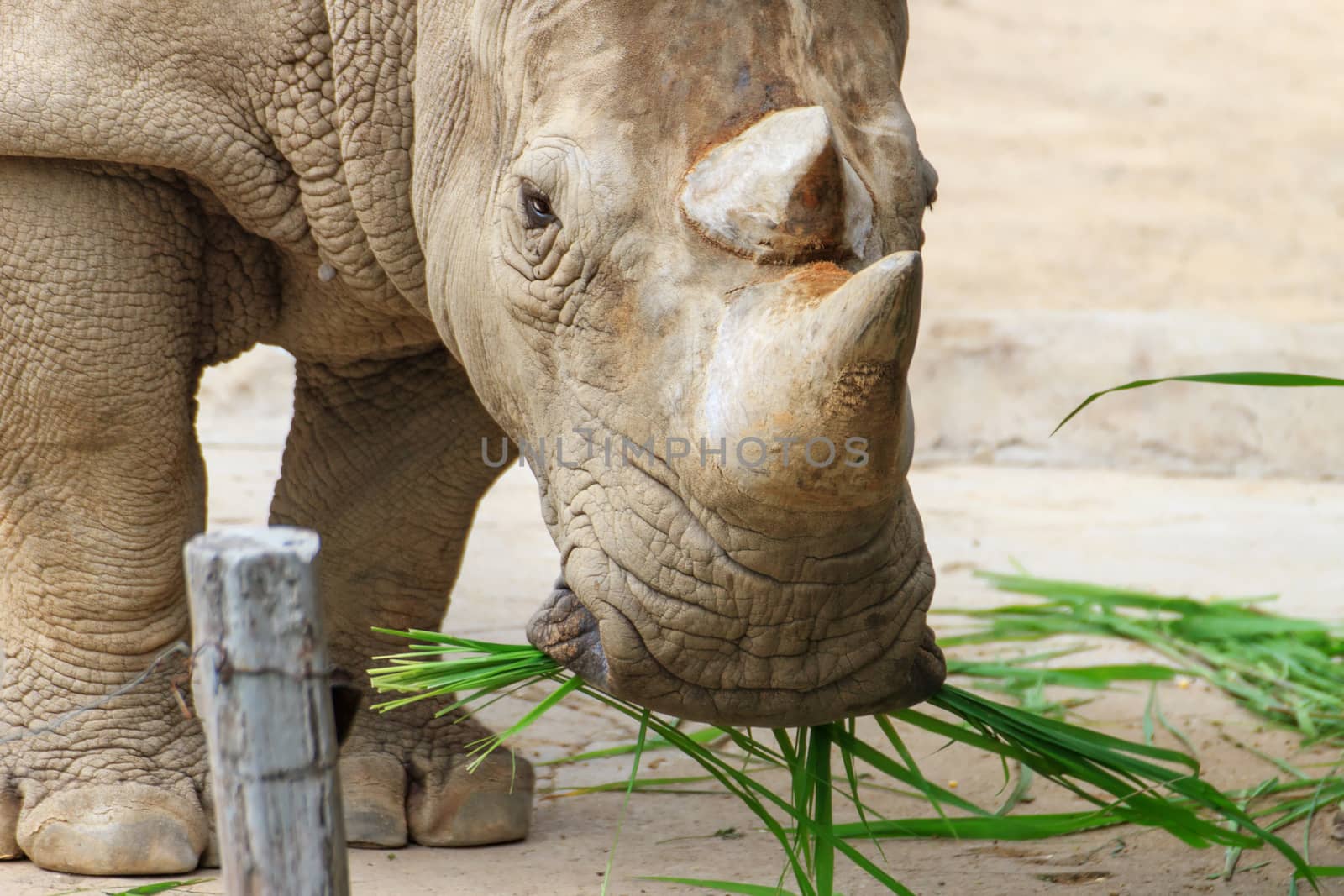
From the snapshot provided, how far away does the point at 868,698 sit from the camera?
2.33m

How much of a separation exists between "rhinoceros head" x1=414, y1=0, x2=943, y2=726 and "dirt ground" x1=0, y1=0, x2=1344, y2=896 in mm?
871

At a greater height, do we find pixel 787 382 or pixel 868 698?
pixel 787 382

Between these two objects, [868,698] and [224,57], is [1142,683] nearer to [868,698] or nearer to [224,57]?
[868,698]

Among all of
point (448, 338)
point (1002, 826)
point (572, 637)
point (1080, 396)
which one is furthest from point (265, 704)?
point (1080, 396)

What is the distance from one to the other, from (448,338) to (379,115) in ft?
1.27

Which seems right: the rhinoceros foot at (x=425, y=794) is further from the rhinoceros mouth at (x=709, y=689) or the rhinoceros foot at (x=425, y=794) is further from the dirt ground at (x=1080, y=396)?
the rhinoceros mouth at (x=709, y=689)

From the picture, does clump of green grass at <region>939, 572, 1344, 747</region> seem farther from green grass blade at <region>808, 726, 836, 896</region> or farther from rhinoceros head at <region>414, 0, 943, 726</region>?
rhinoceros head at <region>414, 0, 943, 726</region>

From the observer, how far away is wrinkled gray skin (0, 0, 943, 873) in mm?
2168

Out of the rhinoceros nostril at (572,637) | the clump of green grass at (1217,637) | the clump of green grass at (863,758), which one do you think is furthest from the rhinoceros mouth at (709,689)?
the clump of green grass at (1217,637)

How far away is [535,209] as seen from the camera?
2492 millimetres

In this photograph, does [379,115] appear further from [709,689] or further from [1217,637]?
[1217,637]

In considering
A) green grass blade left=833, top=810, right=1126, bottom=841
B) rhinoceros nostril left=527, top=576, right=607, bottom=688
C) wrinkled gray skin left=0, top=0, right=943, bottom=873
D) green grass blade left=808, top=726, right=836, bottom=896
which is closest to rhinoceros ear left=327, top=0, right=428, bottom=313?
wrinkled gray skin left=0, top=0, right=943, bottom=873

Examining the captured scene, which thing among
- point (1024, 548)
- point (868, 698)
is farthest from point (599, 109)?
point (1024, 548)

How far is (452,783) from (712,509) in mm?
1373
